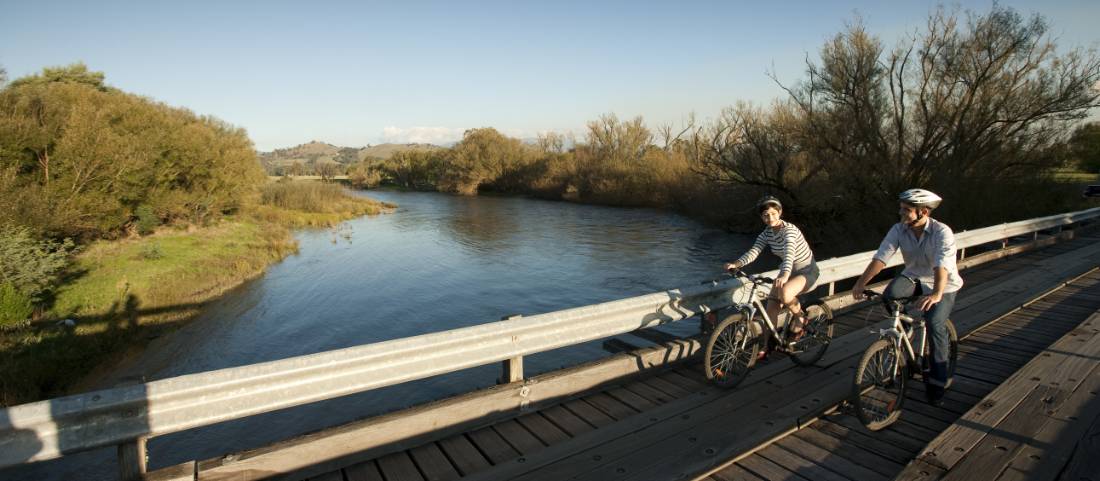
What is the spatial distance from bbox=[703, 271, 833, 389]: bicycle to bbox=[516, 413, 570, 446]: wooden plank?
148 cm

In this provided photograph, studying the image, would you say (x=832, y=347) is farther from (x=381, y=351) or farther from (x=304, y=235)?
(x=304, y=235)

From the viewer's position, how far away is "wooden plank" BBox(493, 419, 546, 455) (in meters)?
3.82

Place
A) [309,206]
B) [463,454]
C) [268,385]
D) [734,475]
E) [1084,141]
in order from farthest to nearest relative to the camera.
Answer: [309,206]
[1084,141]
[463,454]
[734,475]
[268,385]

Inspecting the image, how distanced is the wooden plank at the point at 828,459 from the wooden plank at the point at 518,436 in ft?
4.93

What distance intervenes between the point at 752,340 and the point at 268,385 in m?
3.85

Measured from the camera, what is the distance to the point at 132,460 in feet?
10.0

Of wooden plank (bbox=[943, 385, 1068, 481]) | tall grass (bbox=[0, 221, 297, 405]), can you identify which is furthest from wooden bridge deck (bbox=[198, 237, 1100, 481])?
tall grass (bbox=[0, 221, 297, 405])

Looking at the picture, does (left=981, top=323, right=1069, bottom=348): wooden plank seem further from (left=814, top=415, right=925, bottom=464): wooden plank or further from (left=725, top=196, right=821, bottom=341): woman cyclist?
(left=814, top=415, right=925, bottom=464): wooden plank

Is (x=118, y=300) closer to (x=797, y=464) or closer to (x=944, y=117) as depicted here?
(x=797, y=464)

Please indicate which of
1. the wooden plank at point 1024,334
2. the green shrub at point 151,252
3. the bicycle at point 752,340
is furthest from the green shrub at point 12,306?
the wooden plank at point 1024,334

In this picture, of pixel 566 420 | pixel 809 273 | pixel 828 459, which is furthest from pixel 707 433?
pixel 809 273

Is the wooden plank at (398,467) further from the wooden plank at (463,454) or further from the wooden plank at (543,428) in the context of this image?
the wooden plank at (543,428)

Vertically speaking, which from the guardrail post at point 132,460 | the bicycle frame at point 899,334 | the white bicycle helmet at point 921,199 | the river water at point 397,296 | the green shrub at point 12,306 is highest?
the white bicycle helmet at point 921,199

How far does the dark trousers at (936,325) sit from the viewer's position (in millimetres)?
4332
